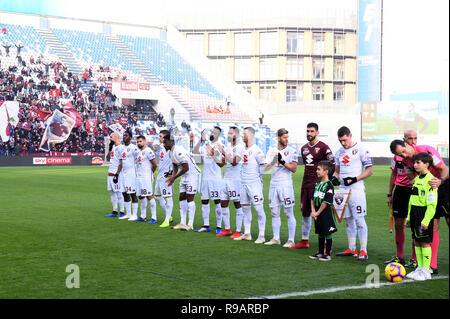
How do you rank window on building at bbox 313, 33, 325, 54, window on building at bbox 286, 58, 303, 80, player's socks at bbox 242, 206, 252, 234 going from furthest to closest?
window on building at bbox 313, 33, 325, 54, window on building at bbox 286, 58, 303, 80, player's socks at bbox 242, 206, 252, 234

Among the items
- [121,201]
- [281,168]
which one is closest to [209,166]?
[281,168]

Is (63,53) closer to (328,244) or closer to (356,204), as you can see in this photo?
(356,204)

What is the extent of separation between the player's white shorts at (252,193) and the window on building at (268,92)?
68.7 m

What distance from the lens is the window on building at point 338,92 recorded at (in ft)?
267

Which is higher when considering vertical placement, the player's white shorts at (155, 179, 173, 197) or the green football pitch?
the player's white shorts at (155, 179, 173, 197)

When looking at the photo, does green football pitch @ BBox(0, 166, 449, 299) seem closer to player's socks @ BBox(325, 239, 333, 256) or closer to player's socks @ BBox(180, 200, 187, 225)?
player's socks @ BBox(325, 239, 333, 256)

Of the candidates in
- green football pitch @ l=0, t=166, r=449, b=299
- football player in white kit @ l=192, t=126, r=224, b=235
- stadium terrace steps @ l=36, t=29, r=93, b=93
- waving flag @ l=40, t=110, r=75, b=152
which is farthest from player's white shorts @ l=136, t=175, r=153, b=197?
stadium terrace steps @ l=36, t=29, r=93, b=93

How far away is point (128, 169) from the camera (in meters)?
15.5

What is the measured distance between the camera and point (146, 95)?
5416 cm

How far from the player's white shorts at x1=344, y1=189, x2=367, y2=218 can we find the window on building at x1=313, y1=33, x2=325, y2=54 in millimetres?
71872

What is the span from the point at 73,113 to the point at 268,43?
134 feet

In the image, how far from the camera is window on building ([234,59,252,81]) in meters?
80.7

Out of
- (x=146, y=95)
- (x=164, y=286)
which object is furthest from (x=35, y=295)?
(x=146, y=95)

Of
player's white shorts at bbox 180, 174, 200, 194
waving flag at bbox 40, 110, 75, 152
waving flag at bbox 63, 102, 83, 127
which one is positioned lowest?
player's white shorts at bbox 180, 174, 200, 194
